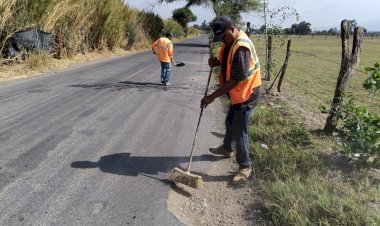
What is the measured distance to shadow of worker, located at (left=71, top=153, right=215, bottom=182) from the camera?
4391 millimetres

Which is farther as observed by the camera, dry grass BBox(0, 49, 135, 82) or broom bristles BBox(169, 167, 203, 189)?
dry grass BBox(0, 49, 135, 82)

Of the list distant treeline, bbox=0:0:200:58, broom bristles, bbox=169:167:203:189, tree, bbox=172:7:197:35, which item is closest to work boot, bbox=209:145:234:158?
broom bristles, bbox=169:167:203:189

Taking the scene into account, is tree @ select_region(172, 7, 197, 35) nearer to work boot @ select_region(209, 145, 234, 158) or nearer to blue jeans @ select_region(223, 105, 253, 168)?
work boot @ select_region(209, 145, 234, 158)

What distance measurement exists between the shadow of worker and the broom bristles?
38 cm

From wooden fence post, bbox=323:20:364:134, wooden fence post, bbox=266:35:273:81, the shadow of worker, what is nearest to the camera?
the shadow of worker

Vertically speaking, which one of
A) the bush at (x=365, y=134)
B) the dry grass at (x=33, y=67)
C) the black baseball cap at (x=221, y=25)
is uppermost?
the black baseball cap at (x=221, y=25)

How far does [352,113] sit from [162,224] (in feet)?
9.27

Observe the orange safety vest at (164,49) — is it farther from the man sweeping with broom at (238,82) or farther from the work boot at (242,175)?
the work boot at (242,175)

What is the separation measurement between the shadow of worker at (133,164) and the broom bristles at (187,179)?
0.38 meters

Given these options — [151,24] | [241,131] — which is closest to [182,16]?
[151,24]

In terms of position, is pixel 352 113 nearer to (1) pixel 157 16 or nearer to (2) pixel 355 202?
(2) pixel 355 202

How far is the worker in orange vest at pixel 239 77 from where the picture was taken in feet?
12.5

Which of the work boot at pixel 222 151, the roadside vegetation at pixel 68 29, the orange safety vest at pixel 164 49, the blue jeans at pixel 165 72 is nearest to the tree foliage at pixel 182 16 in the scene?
the roadside vegetation at pixel 68 29

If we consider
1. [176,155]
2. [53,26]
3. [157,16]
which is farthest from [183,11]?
[176,155]
